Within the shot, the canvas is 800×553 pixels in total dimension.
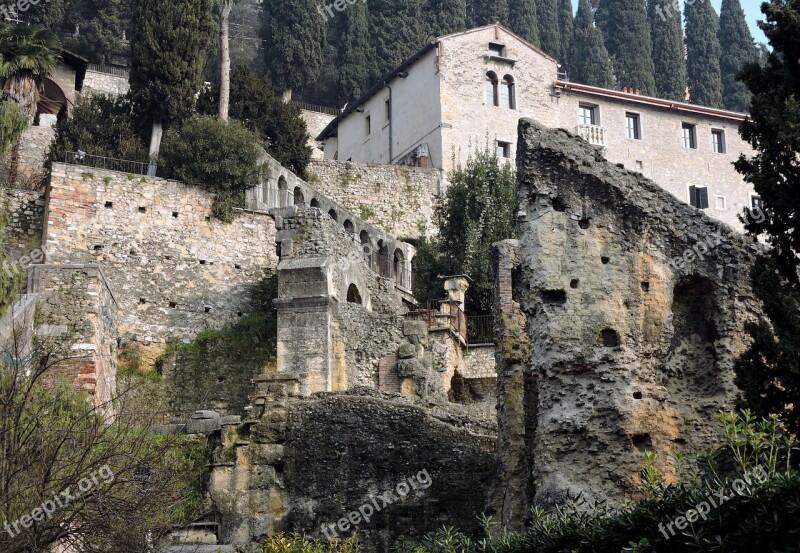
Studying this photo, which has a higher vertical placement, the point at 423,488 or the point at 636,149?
the point at 636,149

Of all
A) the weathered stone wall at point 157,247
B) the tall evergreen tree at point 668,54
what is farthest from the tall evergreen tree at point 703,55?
the weathered stone wall at point 157,247

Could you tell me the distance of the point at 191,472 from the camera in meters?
21.8

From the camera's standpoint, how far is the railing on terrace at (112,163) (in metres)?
34.6

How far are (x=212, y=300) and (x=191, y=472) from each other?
999cm

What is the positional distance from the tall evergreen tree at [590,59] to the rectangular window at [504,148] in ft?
59.8

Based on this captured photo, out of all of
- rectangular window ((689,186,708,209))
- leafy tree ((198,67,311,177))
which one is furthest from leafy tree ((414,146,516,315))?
rectangular window ((689,186,708,209))

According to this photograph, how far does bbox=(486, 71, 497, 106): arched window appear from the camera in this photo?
44875mm

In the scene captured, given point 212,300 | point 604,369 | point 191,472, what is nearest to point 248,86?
point 212,300

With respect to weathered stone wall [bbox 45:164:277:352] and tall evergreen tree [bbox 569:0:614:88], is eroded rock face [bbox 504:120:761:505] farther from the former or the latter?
tall evergreen tree [bbox 569:0:614:88]

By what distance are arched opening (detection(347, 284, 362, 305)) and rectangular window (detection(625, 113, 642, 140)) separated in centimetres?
2181

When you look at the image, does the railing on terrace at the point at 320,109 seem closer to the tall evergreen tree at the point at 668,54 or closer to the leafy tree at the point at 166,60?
the tall evergreen tree at the point at 668,54

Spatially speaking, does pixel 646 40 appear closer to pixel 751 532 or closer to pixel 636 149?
pixel 636 149

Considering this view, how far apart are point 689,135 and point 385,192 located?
1360 cm

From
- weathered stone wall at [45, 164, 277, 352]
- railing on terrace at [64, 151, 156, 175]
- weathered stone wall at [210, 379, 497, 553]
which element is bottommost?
weathered stone wall at [210, 379, 497, 553]
